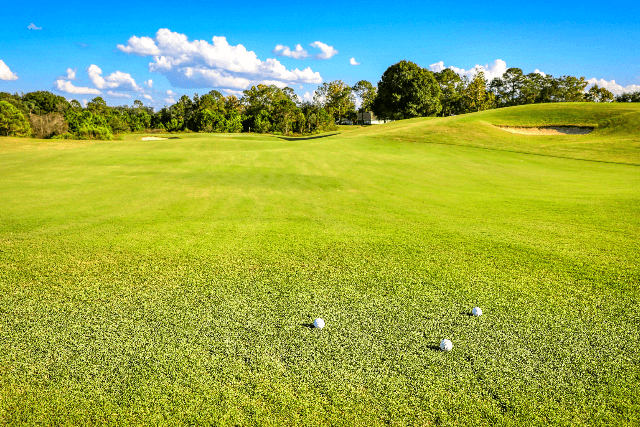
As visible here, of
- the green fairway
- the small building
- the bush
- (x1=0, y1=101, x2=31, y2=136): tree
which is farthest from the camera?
the small building

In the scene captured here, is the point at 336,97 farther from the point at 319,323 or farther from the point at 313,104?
the point at 319,323

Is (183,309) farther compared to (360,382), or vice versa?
(183,309)

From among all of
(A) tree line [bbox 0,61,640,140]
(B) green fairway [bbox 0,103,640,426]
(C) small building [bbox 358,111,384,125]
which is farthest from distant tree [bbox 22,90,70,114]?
(B) green fairway [bbox 0,103,640,426]

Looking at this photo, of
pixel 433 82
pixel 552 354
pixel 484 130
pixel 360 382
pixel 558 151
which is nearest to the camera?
pixel 360 382

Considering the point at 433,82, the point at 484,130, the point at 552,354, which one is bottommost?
the point at 552,354

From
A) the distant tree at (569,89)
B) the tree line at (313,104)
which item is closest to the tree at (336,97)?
the tree line at (313,104)

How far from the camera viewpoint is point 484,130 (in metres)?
34.5

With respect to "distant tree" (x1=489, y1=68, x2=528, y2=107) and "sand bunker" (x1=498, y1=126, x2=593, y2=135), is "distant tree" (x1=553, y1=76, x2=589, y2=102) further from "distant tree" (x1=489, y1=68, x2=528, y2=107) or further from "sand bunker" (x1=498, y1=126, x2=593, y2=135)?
"sand bunker" (x1=498, y1=126, x2=593, y2=135)

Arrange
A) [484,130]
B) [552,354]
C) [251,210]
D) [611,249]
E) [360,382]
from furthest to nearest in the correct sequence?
[484,130] → [251,210] → [611,249] → [552,354] → [360,382]

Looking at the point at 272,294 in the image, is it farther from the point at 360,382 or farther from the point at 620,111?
the point at 620,111

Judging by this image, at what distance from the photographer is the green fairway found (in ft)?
11.9

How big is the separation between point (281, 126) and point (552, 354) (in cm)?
8167

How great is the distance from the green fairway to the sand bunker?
28.3 meters

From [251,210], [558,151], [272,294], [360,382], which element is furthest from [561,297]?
[558,151]
